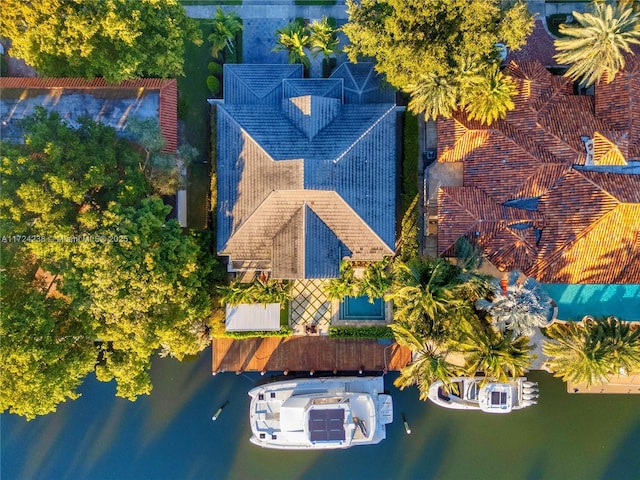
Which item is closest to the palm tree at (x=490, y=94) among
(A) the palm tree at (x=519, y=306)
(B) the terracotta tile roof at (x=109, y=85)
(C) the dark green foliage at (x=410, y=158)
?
(C) the dark green foliage at (x=410, y=158)

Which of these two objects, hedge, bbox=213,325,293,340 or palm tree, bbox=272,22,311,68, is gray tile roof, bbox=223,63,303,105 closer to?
palm tree, bbox=272,22,311,68

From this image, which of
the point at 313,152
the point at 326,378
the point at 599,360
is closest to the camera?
the point at 599,360

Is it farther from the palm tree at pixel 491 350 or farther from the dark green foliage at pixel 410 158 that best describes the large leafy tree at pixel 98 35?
the palm tree at pixel 491 350

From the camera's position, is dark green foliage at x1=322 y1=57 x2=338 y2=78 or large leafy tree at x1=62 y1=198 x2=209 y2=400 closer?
large leafy tree at x1=62 y1=198 x2=209 y2=400

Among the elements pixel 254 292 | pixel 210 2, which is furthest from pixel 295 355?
pixel 210 2

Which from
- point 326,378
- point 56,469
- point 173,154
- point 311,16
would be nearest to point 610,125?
point 311,16

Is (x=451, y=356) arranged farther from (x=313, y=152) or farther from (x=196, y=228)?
(x=196, y=228)

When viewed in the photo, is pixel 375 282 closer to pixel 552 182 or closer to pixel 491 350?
pixel 491 350

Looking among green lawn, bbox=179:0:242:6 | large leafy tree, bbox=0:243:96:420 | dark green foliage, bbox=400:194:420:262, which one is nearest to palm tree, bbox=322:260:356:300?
dark green foliage, bbox=400:194:420:262
